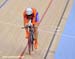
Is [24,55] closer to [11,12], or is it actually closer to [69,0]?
[11,12]

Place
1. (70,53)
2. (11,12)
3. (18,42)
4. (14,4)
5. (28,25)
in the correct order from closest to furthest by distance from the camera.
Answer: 1. (28,25)
2. (70,53)
3. (18,42)
4. (11,12)
5. (14,4)

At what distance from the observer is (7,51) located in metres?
7.43

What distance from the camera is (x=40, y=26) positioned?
9086 mm

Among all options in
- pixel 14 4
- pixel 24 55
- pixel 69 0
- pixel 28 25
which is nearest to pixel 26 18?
pixel 28 25

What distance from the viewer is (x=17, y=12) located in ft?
33.5

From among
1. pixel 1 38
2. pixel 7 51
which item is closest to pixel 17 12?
pixel 1 38

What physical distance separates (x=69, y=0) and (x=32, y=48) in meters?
4.63

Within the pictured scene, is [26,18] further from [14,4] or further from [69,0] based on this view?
[69,0]

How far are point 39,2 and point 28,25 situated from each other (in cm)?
448

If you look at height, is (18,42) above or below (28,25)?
below

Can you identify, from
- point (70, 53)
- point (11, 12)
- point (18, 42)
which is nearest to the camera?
point (70, 53)

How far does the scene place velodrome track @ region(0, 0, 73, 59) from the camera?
737 centimetres

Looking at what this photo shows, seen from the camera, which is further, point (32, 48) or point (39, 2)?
point (39, 2)

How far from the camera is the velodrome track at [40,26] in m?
7.37
